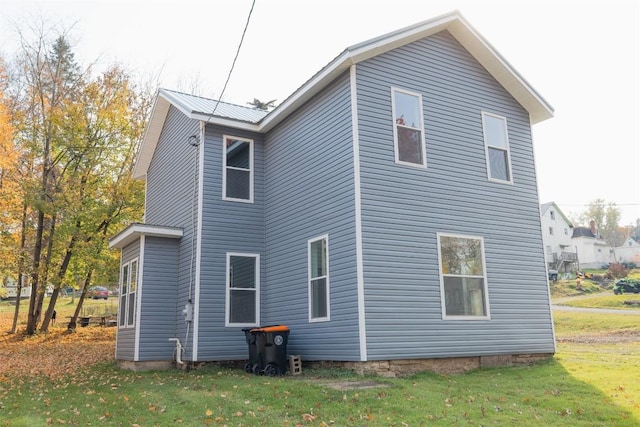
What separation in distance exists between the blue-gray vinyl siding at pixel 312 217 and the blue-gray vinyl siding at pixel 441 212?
0.43m

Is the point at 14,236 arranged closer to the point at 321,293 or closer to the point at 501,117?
the point at 321,293

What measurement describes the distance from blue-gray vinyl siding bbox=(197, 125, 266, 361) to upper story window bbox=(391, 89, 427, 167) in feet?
13.2

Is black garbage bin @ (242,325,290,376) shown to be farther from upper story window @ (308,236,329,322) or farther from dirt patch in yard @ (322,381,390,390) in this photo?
dirt patch in yard @ (322,381,390,390)

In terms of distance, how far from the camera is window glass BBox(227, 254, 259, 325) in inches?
480

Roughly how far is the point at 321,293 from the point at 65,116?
15.6 m

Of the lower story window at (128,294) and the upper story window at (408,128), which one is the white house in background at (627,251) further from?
the lower story window at (128,294)

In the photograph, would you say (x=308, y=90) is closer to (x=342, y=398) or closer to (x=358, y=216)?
(x=358, y=216)

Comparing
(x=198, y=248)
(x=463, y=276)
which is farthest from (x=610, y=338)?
(x=198, y=248)

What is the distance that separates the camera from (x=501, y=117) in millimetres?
12523

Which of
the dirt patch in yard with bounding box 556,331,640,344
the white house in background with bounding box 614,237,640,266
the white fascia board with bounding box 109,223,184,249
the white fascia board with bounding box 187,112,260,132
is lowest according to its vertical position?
the dirt patch in yard with bounding box 556,331,640,344

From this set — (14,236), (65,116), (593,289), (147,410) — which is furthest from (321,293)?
(593,289)

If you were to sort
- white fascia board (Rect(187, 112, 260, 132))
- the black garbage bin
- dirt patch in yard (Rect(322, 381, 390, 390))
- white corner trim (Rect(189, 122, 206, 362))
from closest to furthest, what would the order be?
dirt patch in yard (Rect(322, 381, 390, 390)) < the black garbage bin < white corner trim (Rect(189, 122, 206, 362)) < white fascia board (Rect(187, 112, 260, 132))

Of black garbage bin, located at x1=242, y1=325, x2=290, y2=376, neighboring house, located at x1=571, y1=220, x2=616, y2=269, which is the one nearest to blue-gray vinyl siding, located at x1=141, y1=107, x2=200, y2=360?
black garbage bin, located at x1=242, y1=325, x2=290, y2=376

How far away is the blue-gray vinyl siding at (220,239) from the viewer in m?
11.8
